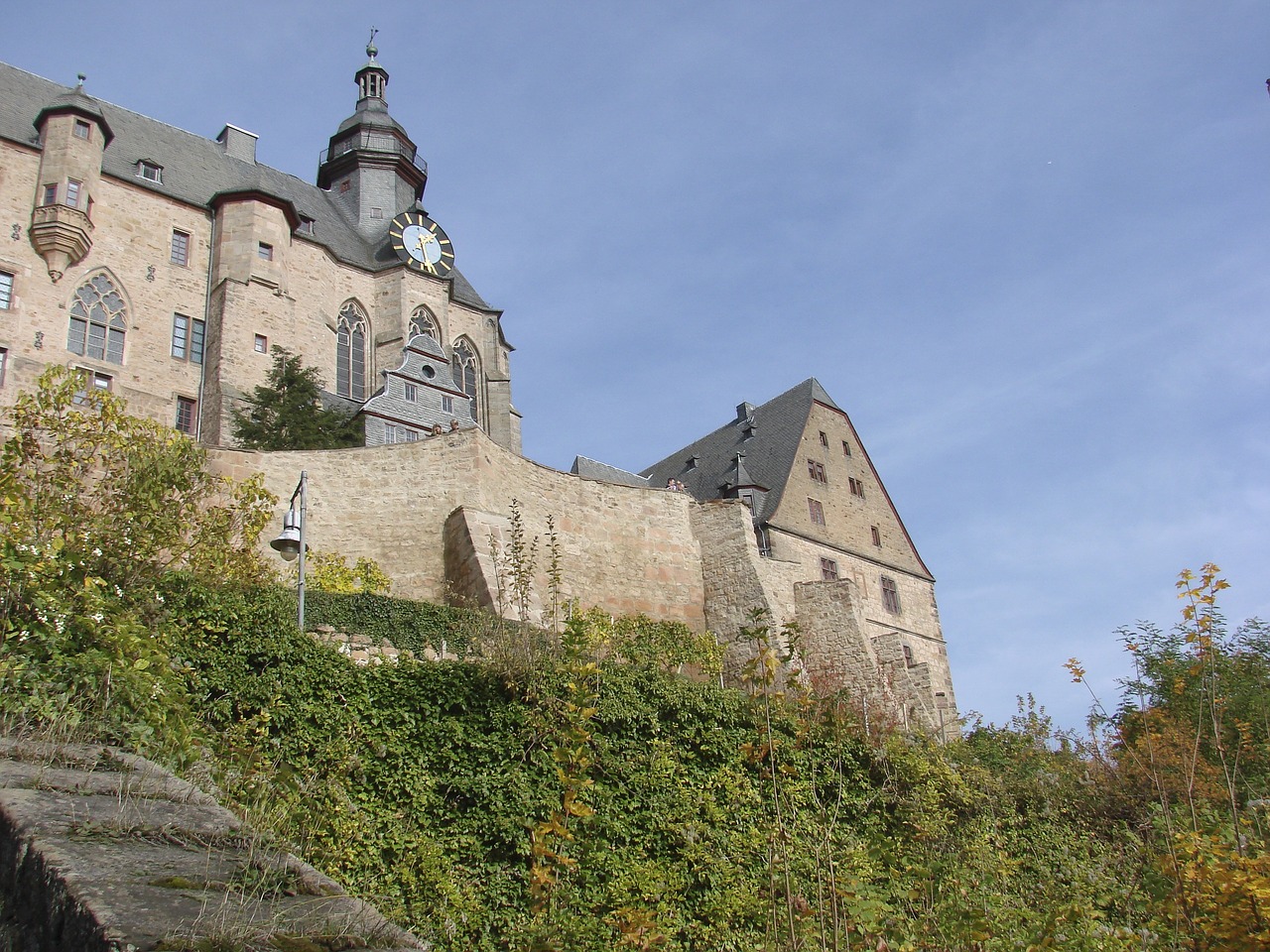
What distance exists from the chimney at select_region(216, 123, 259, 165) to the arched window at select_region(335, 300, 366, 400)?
7203mm

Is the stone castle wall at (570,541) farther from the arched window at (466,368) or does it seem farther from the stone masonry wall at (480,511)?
the arched window at (466,368)

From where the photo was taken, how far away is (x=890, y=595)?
115 ft

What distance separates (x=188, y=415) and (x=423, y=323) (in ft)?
28.0

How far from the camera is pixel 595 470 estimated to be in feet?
125

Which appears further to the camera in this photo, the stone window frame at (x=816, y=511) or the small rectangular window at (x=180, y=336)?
the stone window frame at (x=816, y=511)

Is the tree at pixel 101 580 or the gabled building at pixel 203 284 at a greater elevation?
the gabled building at pixel 203 284

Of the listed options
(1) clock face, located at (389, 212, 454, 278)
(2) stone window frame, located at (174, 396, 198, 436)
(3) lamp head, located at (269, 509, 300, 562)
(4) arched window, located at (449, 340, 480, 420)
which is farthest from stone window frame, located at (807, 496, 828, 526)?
(3) lamp head, located at (269, 509, 300, 562)

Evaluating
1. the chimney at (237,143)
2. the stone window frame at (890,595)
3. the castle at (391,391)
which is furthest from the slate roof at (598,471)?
the chimney at (237,143)

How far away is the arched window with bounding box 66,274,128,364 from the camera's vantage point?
31391 millimetres

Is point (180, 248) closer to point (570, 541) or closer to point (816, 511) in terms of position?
point (570, 541)

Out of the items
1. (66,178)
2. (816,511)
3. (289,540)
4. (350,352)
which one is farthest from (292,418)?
(289,540)

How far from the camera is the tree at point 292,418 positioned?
2658 centimetres

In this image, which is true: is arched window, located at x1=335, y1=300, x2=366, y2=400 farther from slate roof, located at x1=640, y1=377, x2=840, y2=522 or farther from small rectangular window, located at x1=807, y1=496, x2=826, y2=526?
small rectangular window, located at x1=807, y1=496, x2=826, y2=526

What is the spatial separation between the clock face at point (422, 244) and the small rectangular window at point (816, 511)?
47.3 feet
